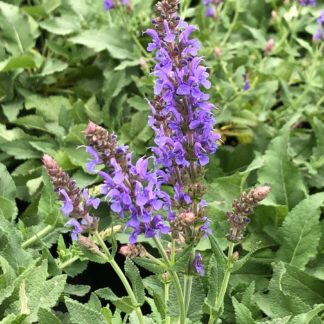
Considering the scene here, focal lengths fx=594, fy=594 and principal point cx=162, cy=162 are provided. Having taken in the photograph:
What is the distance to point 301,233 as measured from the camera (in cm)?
210

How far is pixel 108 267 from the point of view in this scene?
100 inches

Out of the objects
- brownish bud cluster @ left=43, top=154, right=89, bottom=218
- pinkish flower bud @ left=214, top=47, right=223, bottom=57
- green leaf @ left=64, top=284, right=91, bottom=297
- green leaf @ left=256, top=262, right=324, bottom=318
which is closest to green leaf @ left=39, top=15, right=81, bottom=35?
pinkish flower bud @ left=214, top=47, right=223, bottom=57

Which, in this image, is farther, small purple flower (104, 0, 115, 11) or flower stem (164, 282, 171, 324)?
small purple flower (104, 0, 115, 11)

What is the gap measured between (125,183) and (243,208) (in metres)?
0.29

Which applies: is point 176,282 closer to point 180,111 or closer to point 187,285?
point 187,285

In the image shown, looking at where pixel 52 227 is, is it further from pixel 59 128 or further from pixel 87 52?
pixel 87 52

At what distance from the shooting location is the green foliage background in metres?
1.84

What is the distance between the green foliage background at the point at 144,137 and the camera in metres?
1.84

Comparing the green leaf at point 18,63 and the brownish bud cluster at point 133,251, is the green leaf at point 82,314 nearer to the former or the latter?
the brownish bud cluster at point 133,251

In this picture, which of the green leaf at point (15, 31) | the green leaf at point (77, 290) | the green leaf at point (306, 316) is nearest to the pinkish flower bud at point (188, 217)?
the green leaf at point (306, 316)

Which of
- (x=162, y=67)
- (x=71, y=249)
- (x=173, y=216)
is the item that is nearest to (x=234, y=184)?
(x=71, y=249)

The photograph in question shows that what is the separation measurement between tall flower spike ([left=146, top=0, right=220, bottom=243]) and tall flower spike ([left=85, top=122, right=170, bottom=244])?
9 cm

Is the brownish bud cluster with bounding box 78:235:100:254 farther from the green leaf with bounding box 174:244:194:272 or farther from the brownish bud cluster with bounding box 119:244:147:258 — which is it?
the green leaf with bounding box 174:244:194:272

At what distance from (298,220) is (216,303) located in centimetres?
71
